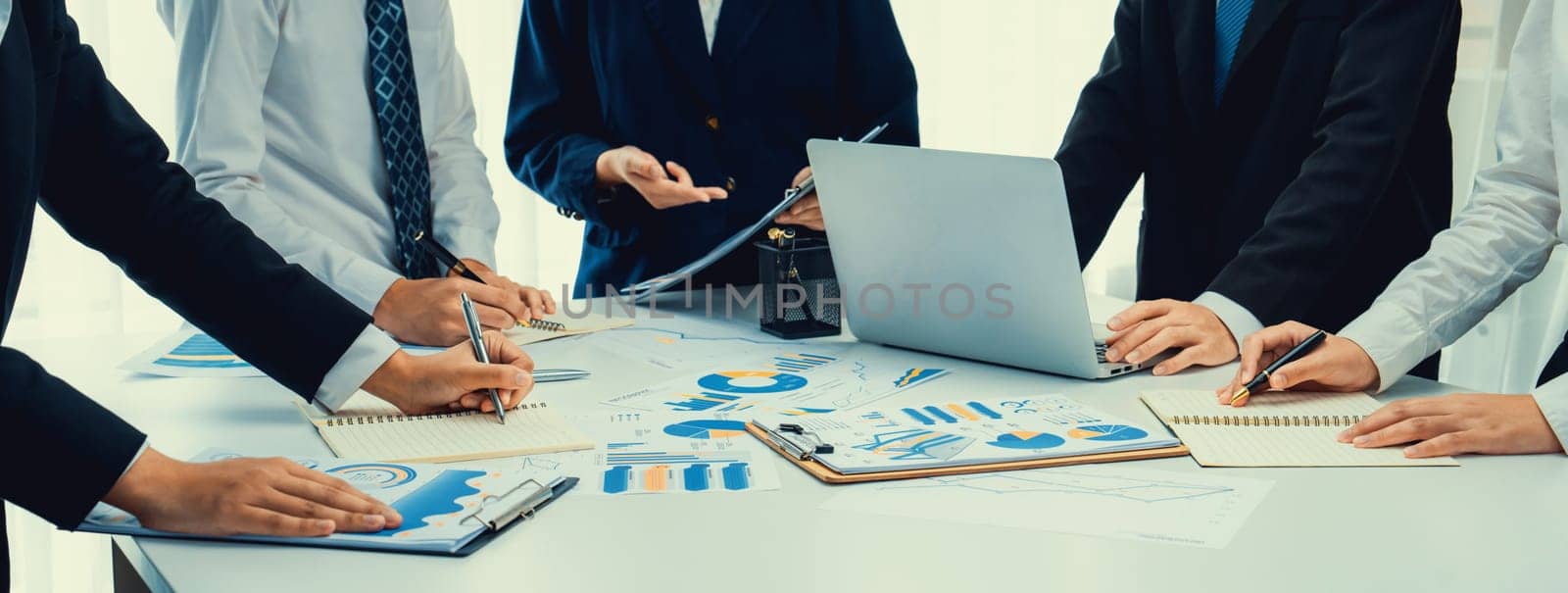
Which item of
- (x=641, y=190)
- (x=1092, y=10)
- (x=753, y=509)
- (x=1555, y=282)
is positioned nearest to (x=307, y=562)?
(x=753, y=509)

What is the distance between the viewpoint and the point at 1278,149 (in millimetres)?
1688

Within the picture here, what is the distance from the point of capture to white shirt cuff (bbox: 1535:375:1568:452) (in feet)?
3.65

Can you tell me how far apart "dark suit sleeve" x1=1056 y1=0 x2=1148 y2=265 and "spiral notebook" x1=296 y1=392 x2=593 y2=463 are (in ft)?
3.09

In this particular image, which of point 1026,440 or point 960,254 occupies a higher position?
point 960,254

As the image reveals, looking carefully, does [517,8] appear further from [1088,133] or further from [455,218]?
[1088,133]

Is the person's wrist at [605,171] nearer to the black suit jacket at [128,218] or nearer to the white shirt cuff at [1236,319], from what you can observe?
the black suit jacket at [128,218]

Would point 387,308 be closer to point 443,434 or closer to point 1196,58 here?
point 443,434

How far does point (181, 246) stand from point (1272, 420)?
1.05 meters

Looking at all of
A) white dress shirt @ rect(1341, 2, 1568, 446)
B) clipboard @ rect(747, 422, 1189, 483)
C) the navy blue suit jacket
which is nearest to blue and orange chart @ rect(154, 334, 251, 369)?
the navy blue suit jacket

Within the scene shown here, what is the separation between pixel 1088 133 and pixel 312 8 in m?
1.11

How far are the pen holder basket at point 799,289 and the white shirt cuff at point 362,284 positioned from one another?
48 cm

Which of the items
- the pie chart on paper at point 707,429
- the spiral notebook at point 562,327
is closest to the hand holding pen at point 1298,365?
the pie chart on paper at point 707,429

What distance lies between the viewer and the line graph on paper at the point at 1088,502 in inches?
37.2

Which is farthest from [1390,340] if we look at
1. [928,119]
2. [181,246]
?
[928,119]
